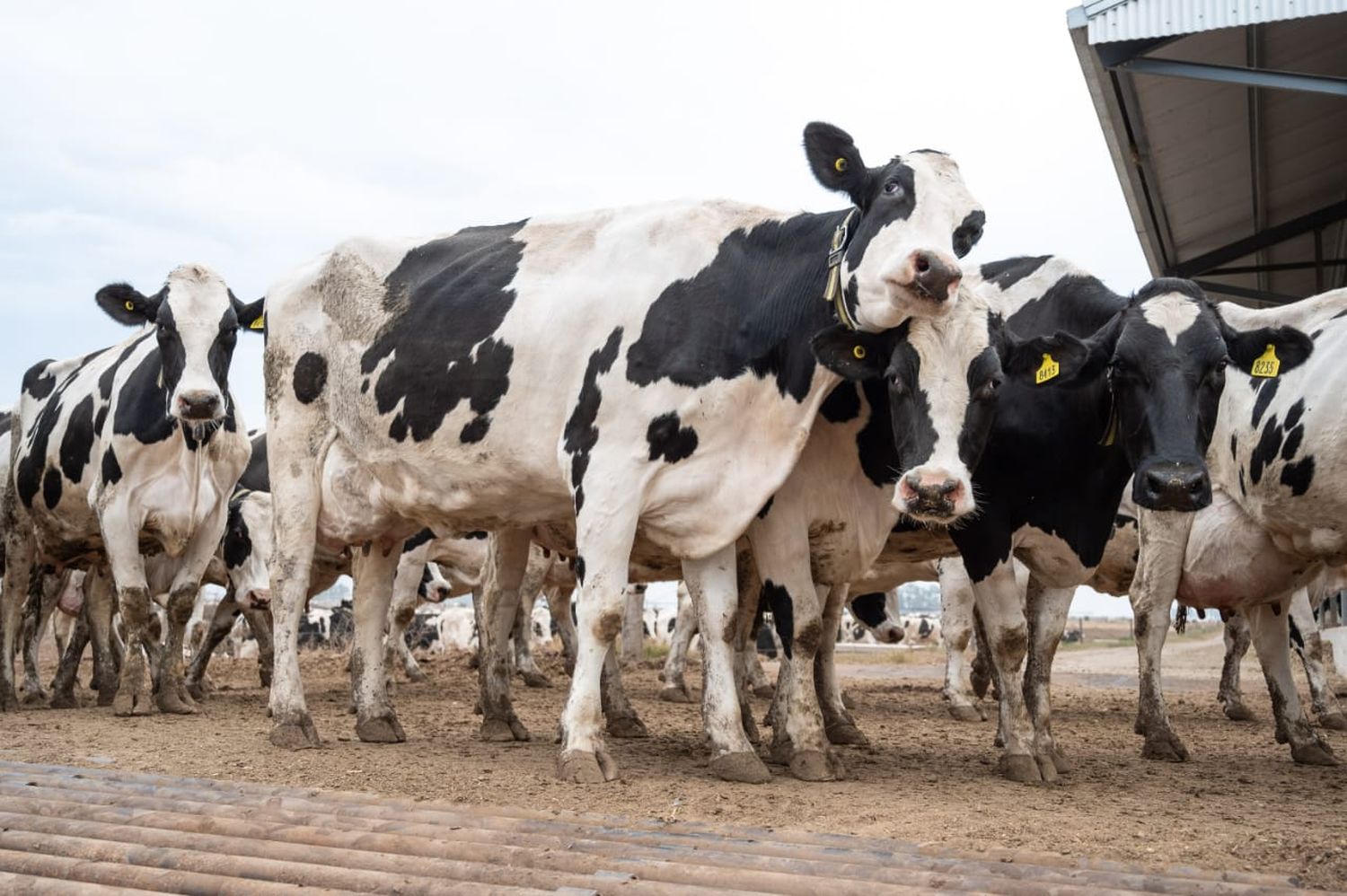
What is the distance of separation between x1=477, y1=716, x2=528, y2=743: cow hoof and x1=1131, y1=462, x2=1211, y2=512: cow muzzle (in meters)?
4.52

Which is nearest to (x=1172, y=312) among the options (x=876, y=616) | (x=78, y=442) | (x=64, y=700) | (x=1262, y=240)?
(x=876, y=616)

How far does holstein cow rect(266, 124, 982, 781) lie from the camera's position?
7.62 metres

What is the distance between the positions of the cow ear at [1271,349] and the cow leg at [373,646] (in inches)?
232

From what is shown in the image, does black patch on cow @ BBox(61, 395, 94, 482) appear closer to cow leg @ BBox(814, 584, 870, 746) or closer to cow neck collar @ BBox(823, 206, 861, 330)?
cow leg @ BBox(814, 584, 870, 746)

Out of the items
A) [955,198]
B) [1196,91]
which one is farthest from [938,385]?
[1196,91]

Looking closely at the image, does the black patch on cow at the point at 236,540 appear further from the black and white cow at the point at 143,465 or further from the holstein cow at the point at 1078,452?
the holstein cow at the point at 1078,452

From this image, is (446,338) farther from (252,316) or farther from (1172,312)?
(1172,312)

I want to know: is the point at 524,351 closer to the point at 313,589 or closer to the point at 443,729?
the point at 443,729

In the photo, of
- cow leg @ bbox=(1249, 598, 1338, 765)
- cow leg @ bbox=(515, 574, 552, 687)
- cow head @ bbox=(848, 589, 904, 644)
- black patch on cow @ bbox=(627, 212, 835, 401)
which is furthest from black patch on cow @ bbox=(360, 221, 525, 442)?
cow head @ bbox=(848, 589, 904, 644)

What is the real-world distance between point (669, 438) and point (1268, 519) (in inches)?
165

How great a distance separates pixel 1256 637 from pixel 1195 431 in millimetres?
3269

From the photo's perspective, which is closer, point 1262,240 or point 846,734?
point 846,734

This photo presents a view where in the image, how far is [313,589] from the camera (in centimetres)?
1512

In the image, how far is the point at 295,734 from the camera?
900 centimetres
